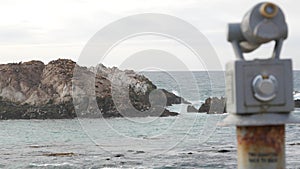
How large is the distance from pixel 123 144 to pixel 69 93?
29.2 meters

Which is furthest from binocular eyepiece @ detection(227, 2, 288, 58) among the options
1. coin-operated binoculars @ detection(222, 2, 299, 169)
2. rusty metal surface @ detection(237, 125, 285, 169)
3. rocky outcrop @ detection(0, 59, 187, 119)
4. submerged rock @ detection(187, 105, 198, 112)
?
submerged rock @ detection(187, 105, 198, 112)

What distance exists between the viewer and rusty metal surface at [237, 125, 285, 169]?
567cm

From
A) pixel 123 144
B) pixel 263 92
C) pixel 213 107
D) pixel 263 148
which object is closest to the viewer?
pixel 263 92

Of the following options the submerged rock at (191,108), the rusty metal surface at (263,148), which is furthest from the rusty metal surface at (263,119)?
the submerged rock at (191,108)

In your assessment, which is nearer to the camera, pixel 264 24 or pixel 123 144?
pixel 264 24

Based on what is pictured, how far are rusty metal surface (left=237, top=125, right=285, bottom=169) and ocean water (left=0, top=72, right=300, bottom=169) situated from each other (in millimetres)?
16792

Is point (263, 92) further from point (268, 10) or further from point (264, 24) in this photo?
point (268, 10)

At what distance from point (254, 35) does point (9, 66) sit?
6499 cm

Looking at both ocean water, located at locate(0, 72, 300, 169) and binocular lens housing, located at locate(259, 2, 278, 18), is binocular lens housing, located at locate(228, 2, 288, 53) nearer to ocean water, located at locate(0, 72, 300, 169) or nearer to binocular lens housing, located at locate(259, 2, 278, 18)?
binocular lens housing, located at locate(259, 2, 278, 18)

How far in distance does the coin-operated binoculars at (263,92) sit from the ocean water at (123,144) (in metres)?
16.8

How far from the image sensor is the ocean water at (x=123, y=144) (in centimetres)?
2458

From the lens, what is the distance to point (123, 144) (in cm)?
3356

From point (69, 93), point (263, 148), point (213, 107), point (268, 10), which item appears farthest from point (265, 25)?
point (213, 107)

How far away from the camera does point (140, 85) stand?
62594mm
